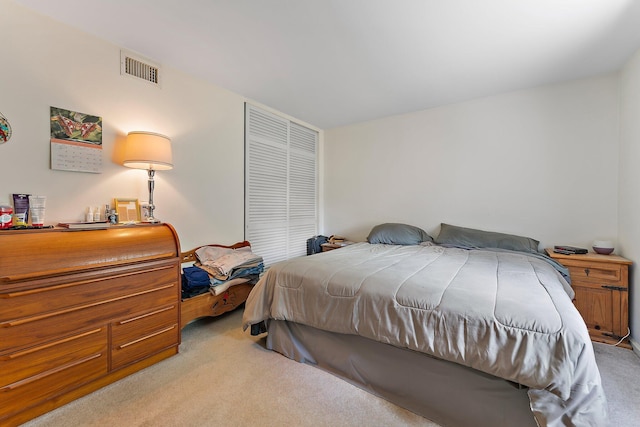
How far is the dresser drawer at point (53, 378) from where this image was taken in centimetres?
128

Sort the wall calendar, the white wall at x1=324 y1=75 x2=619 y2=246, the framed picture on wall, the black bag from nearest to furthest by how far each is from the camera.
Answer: the wall calendar, the framed picture on wall, the white wall at x1=324 y1=75 x2=619 y2=246, the black bag

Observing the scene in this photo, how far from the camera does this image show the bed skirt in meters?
1.24

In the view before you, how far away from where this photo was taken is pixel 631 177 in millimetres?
2234

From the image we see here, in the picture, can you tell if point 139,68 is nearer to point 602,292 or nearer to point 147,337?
point 147,337

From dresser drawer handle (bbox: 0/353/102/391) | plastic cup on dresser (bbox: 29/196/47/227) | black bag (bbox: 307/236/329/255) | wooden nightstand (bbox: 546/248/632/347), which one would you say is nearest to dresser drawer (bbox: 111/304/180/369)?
dresser drawer handle (bbox: 0/353/102/391)

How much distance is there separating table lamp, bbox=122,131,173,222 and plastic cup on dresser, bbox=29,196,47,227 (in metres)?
0.57

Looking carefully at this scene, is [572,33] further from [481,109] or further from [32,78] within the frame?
[32,78]

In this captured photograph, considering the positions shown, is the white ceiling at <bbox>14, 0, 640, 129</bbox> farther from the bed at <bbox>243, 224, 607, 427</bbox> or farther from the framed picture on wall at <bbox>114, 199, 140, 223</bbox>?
the bed at <bbox>243, 224, 607, 427</bbox>

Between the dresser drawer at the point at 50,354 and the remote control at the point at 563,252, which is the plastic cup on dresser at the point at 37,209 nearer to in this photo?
the dresser drawer at the point at 50,354

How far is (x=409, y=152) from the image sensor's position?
12.1 feet

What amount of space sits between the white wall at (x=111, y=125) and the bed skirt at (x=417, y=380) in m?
1.66

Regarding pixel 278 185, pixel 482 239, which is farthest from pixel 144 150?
pixel 482 239

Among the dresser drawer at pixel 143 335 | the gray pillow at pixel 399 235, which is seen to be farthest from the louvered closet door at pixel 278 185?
the dresser drawer at pixel 143 335

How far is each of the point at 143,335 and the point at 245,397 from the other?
0.85 m
